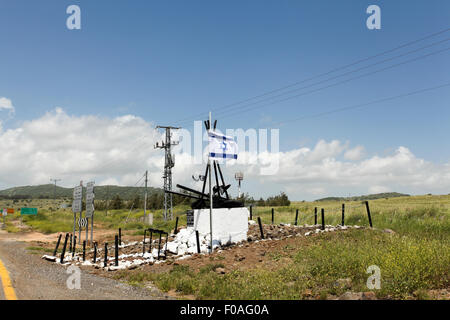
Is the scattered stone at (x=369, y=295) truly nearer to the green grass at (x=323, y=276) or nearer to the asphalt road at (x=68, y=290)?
the green grass at (x=323, y=276)

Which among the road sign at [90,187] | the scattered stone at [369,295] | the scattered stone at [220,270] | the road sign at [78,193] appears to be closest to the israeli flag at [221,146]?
the scattered stone at [220,270]

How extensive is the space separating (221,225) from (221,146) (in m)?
4.64

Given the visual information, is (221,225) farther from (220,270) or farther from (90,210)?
(90,210)

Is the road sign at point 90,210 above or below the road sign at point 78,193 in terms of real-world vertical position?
below

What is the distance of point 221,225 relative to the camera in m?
18.7

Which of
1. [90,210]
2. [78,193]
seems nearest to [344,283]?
[90,210]

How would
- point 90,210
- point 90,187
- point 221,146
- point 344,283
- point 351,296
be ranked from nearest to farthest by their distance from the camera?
point 351,296, point 344,283, point 221,146, point 90,187, point 90,210

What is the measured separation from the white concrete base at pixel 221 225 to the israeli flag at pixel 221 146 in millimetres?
3500

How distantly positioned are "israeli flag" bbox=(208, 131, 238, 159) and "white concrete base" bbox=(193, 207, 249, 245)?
11.5ft

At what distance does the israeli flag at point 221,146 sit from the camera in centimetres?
1617
